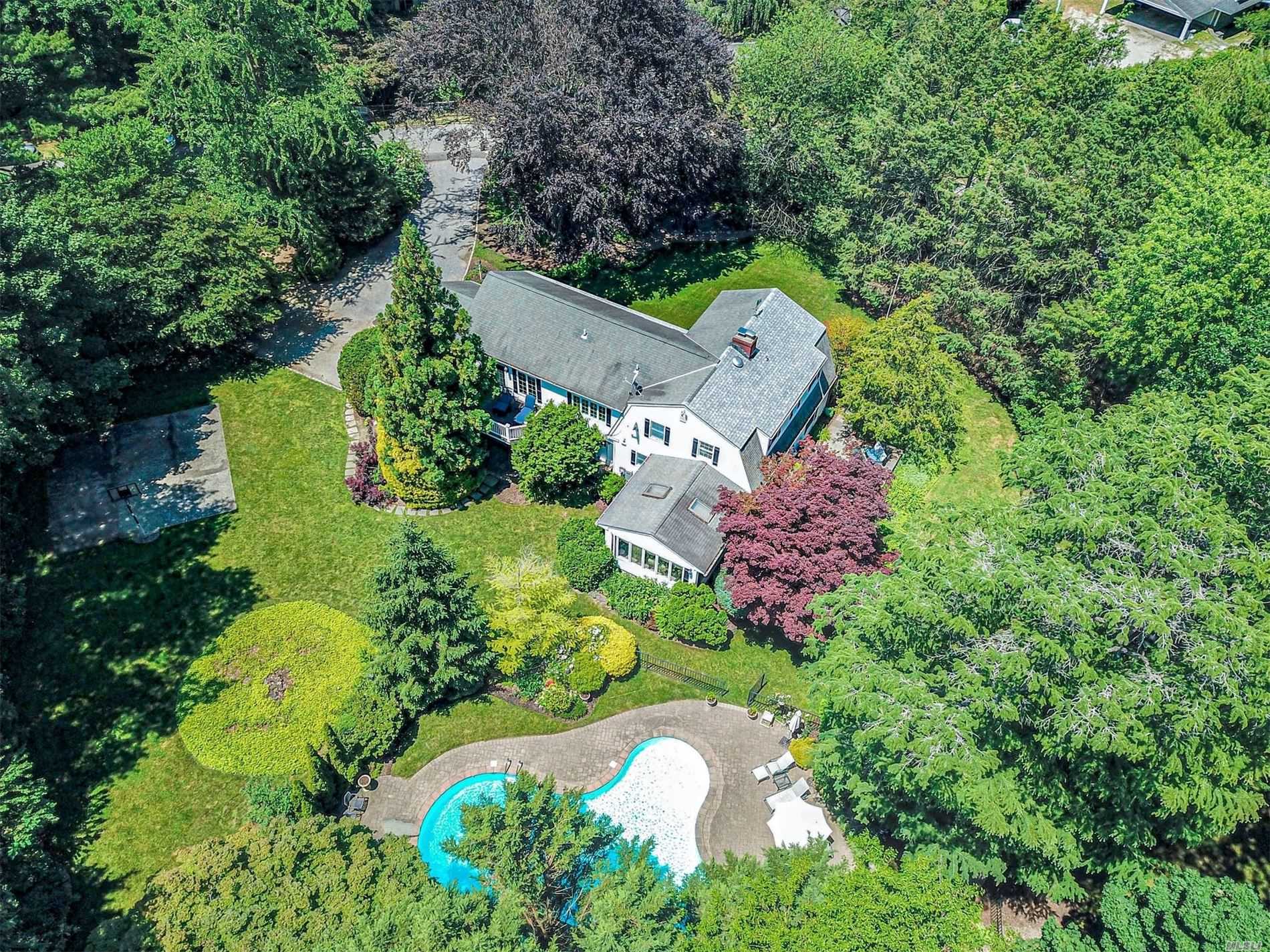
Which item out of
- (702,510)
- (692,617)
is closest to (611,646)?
(692,617)

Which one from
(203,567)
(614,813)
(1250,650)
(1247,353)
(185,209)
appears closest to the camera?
(1250,650)

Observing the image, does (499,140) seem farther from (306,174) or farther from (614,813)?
(614,813)

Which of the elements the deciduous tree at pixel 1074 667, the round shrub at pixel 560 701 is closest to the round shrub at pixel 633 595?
the round shrub at pixel 560 701

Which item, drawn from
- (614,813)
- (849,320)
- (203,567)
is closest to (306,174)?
(203,567)

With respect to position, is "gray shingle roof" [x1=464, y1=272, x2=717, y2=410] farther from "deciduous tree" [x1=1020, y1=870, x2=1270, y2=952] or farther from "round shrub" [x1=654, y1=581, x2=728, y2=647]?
"deciduous tree" [x1=1020, y1=870, x2=1270, y2=952]

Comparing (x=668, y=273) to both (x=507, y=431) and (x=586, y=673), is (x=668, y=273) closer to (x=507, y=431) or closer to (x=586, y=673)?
(x=507, y=431)

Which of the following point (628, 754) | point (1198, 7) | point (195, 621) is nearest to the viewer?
point (628, 754)
